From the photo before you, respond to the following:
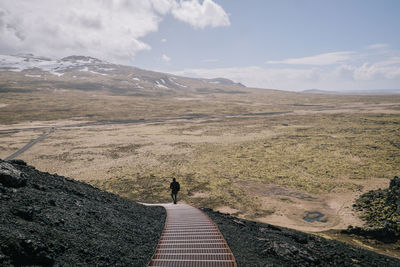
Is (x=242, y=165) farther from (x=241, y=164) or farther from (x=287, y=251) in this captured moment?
(x=287, y=251)

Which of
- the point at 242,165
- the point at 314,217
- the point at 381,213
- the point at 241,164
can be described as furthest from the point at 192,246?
the point at 241,164

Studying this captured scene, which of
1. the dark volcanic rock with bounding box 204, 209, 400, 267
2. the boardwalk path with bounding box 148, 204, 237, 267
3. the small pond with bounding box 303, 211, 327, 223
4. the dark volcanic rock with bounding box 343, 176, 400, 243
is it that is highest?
the boardwalk path with bounding box 148, 204, 237, 267

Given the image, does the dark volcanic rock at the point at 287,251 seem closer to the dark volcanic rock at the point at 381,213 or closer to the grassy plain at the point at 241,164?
the dark volcanic rock at the point at 381,213

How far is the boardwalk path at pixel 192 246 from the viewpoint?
8.12 m

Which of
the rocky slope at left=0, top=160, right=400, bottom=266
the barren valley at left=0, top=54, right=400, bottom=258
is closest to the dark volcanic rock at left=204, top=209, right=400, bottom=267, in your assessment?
the rocky slope at left=0, top=160, right=400, bottom=266

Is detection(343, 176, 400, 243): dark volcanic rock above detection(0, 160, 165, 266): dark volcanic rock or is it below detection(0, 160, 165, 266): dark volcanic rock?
below

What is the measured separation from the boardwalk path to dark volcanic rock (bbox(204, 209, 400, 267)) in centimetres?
91

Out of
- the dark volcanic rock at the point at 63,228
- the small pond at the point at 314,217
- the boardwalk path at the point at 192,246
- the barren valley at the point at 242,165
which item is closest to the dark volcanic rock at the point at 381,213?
the barren valley at the point at 242,165

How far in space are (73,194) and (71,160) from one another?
100 feet

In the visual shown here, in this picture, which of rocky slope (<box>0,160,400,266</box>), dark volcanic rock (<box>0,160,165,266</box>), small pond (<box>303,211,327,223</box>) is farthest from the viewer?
small pond (<box>303,211,327,223</box>)

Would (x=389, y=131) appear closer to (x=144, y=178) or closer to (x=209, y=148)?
(x=209, y=148)

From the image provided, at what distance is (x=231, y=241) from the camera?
37.5ft

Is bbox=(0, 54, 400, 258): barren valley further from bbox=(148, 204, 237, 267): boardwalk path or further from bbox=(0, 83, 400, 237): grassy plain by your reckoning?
bbox=(148, 204, 237, 267): boardwalk path

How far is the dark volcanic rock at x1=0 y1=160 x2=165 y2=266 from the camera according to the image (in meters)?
7.59
